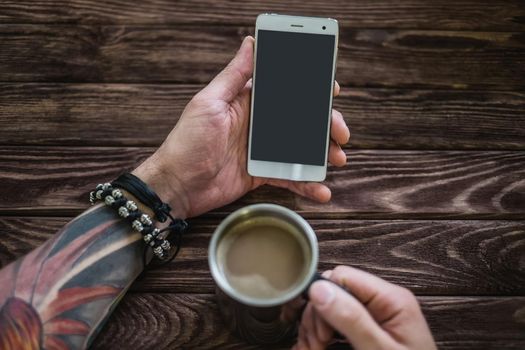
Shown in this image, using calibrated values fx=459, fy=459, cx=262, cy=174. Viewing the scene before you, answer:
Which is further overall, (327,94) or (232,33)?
(232,33)

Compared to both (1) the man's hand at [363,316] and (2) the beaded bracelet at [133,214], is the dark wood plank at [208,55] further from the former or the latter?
(1) the man's hand at [363,316]

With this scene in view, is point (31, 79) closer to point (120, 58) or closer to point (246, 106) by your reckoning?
point (120, 58)

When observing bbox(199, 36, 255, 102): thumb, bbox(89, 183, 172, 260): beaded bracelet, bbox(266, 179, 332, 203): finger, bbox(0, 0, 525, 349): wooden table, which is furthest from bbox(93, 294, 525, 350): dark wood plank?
bbox(199, 36, 255, 102): thumb

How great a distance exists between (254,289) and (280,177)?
29 cm

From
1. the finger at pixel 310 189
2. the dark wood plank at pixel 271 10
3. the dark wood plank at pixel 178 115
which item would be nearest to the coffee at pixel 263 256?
the finger at pixel 310 189

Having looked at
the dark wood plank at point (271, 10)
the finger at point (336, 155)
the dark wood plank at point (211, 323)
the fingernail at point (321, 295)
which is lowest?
the dark wood plank at point (211, 323)

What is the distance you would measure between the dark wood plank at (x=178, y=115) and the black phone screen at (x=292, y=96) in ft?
0.41

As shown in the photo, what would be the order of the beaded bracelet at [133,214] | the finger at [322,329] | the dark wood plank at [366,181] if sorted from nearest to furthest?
the finger at [322,329], the beaded bracelet at [133,214], the dark wood plank at [366,181]

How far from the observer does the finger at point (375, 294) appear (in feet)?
2.17

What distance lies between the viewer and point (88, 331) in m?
0.77

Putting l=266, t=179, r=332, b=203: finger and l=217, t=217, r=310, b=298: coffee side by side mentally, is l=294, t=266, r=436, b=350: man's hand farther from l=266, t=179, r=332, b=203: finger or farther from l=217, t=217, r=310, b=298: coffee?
l=266, t=179, r=332, b=203: finger

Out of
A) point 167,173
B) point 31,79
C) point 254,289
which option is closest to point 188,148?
point 167,173

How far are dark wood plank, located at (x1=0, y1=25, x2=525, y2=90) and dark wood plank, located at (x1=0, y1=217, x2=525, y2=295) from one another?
32cm

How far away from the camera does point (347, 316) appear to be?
59 centimetres
